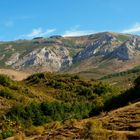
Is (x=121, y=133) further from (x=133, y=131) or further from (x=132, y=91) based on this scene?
(x=132, y=91)

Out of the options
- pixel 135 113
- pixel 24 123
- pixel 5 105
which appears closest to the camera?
pixel 135 113

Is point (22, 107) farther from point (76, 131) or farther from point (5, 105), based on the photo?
point (76, 131)

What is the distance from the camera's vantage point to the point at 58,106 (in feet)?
471

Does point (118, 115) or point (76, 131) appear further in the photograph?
point (118, 115)

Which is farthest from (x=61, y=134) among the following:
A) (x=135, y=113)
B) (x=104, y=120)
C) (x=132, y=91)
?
(x=132, y=91)

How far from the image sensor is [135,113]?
43781 mm

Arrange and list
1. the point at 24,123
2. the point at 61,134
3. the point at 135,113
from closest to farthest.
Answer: the point at 61,134 → the point at 135,113 → the point at 24,123

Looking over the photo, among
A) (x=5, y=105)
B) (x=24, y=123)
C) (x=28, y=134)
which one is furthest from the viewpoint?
(x=5, y=105)

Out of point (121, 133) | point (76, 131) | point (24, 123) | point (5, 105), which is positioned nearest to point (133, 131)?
point (121, 133)

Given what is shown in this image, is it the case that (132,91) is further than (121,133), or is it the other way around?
(132,91)

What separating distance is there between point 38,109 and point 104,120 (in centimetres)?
9814

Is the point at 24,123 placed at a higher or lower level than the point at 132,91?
lower

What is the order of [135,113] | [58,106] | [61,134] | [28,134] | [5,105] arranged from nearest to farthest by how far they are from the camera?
[61,134] < [135,113] < [28,134] < [58,106] < [5,105]

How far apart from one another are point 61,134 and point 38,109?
100134mm
